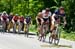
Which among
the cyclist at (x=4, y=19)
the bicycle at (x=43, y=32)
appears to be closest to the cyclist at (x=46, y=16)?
the bicycle at (x=43, y=32)

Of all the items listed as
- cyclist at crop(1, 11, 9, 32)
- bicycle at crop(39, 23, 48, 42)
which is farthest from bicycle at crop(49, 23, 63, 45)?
cyclist at crop(1, 11, 9, 32)

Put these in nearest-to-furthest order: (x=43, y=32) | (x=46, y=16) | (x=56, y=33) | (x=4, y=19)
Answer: (x=56, y=33), (x=46, y=16), (x=43, y=32), (x=4, y=19)

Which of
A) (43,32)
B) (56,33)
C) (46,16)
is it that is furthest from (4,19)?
(56,33)

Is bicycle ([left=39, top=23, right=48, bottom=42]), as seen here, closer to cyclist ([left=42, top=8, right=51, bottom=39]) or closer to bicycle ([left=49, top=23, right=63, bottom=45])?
cyclist ([left=42, top=8, right=51, bottom=39])

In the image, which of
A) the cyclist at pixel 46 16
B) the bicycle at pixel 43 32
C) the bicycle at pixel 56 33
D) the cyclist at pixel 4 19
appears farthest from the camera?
the cyclist at pixel 4 19

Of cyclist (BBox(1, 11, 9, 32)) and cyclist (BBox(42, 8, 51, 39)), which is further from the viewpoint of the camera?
cyclist (BBox(1, 11, 9, 32))

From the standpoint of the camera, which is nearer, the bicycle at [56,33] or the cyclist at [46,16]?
the bicycle at [56,33]

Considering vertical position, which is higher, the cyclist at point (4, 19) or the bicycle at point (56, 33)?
the bicycle at point (56, 33)

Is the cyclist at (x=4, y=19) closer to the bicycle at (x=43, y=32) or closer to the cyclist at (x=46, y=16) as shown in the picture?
the bicycle at (x=43, y=32)

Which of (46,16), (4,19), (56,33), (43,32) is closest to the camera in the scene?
(56,33)

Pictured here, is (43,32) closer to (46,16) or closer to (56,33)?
(46,16)

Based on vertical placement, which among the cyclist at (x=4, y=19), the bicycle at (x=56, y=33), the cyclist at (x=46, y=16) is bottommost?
Answer: the cyclist at (x=4, y=19)

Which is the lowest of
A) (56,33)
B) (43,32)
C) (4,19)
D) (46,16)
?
(4,19)

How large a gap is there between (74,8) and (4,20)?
5.65m
